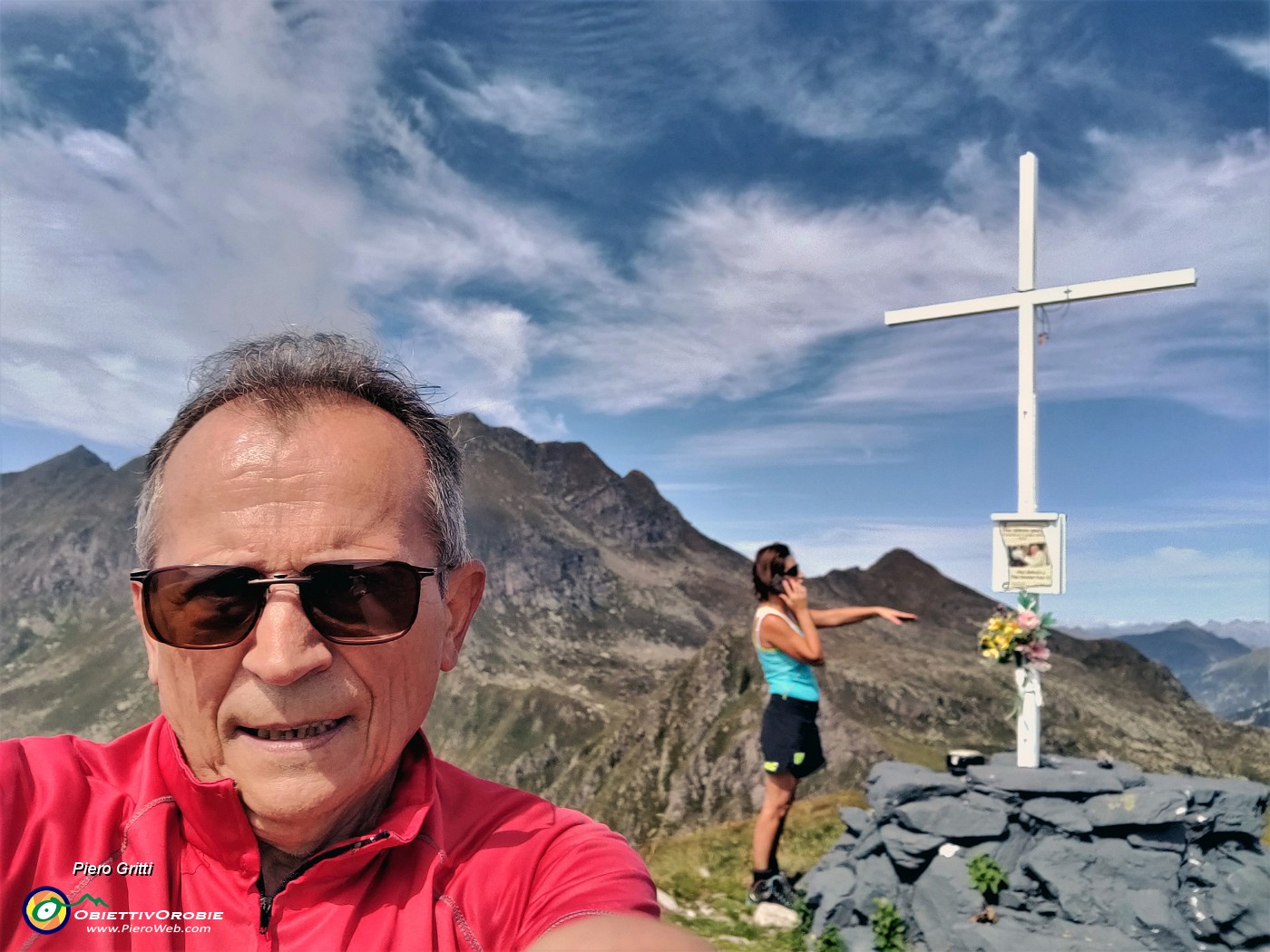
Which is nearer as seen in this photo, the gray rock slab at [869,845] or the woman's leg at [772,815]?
the woman's leg at [772,815]

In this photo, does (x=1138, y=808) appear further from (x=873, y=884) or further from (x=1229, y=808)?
(x=873, y=884)

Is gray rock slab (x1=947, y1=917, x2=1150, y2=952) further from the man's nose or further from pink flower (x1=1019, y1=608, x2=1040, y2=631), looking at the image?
the man's nose

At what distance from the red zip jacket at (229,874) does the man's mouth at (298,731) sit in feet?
0.37

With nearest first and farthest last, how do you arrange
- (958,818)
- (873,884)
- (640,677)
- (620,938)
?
(620,938) < (958,818) < (873,884) < (640,677)

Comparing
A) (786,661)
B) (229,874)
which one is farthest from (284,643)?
(786,661)

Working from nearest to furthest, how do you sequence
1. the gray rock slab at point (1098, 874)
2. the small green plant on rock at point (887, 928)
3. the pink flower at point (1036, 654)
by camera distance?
the gray rock slab at point (1098, 874) → the small green plant on rock at point (887, 928) → the pink flower at point (1036, 654)

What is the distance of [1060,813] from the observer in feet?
22.6

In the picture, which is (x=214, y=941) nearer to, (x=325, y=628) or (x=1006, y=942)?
(x=325, y=628)

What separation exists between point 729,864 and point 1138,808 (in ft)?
14.2

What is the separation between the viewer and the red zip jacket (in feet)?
5.07

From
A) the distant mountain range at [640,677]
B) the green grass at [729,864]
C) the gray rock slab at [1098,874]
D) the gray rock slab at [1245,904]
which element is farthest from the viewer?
the distant mountain range at [640,677]

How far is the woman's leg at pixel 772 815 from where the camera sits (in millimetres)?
7129

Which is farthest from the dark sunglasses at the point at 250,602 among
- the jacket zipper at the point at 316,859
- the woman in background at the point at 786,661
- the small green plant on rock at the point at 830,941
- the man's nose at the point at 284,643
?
the small green plant on rock at the point at 830,941

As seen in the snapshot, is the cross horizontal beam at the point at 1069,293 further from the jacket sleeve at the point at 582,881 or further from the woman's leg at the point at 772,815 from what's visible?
the jacket sleeve at the point at 582,881
